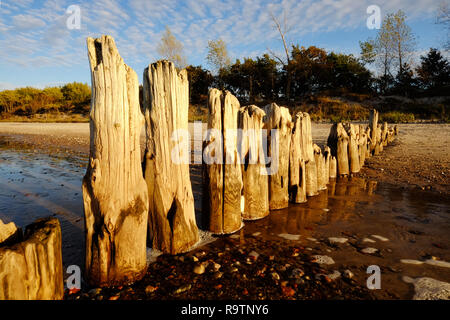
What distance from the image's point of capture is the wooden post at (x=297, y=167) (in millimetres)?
4520

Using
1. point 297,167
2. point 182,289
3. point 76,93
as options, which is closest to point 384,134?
point 297,167

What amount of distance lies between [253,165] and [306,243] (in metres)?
1.31

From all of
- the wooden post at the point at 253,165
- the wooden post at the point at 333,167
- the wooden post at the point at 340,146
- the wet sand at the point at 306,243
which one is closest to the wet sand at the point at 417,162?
the wet sand at the point at 306,243

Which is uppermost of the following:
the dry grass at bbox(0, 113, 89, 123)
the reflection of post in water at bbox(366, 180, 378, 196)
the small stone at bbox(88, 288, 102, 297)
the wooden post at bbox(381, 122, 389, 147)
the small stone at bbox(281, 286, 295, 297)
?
the dry grass at bbox(0, 113, 89, 123)

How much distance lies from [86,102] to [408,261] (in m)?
42.5

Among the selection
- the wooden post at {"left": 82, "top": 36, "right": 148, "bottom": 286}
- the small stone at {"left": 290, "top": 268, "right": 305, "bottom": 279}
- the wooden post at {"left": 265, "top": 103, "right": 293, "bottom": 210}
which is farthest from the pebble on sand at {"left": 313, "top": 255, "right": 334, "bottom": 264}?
the wooden post at {"left": 82, "top": 36, "right": 148, "bottom": 286}

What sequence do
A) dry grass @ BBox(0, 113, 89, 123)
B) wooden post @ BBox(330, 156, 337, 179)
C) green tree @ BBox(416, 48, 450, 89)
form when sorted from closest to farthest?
wooden post @ BBox(330, 156, 337, 179) → green tree @ BBox(416, 48, 450, 89) → dry grass @ BBox(0, 113, 89, 123)

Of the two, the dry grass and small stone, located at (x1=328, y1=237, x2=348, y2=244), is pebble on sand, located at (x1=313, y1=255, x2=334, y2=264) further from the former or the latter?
the dry grass

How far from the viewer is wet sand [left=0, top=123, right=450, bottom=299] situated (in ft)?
7.79

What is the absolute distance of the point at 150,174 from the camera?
2686 millimetres

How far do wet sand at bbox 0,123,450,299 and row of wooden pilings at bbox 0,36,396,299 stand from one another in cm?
28

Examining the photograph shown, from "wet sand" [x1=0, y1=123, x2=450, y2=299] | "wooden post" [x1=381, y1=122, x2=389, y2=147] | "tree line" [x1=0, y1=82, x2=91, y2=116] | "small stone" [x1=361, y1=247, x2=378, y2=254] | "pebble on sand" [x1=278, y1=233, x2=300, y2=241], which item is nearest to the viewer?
"wet sand" [x1=0, y1=123, x2=450, y2=299]

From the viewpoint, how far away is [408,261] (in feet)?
9.46

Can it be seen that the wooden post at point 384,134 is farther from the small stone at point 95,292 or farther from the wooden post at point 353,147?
the small stone at point 95,292
